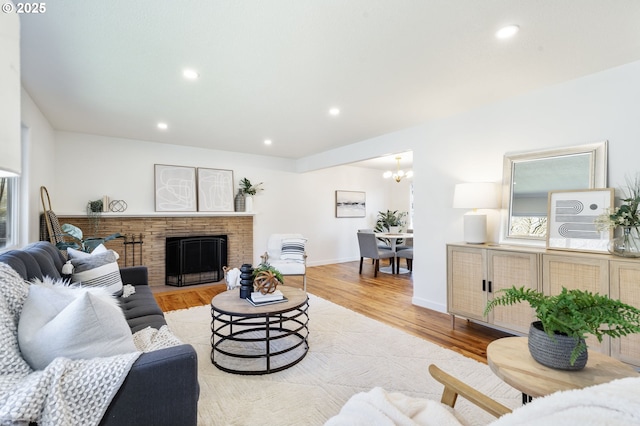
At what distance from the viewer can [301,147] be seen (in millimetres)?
5508

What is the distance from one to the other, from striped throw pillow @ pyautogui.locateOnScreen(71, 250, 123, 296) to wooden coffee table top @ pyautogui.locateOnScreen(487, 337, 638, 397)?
2.72m

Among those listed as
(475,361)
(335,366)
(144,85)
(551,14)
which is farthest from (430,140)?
(144,85)

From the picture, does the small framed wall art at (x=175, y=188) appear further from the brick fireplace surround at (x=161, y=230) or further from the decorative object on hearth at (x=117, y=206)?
the decorative object on hearth at (x=117, y=206)

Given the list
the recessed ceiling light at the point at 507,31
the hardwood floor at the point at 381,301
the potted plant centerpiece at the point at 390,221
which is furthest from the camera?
the potted plant centerpiece at the point at 390,221

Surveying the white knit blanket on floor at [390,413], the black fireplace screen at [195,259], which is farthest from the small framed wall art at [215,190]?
the white knit blanket on floor at [390,413]

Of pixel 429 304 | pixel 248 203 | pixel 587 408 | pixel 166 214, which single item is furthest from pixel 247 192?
pixel 587 408

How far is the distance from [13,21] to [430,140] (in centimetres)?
395

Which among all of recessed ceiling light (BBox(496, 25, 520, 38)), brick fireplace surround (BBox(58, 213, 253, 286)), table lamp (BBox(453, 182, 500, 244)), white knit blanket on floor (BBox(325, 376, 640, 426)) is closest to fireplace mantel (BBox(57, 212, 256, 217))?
brick fireplace surround (BBox(58, 213, 253, 286))

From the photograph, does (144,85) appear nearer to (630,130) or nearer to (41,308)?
(41,308)

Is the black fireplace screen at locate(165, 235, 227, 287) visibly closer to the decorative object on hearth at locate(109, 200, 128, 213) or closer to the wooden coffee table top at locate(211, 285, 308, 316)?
the decorative object on hearth at locate(109, 200, 128, 213)

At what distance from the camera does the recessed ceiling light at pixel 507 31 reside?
195cm

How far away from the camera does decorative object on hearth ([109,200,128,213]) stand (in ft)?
15.6

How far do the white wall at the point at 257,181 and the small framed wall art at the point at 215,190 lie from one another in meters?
0.16

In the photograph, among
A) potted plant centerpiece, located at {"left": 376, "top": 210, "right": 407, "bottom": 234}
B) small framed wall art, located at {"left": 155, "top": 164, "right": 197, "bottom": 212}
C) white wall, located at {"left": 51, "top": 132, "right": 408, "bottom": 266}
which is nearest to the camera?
white wall, located at {"left": 51, "top": 132, "right": 408, "bottom": 266}
